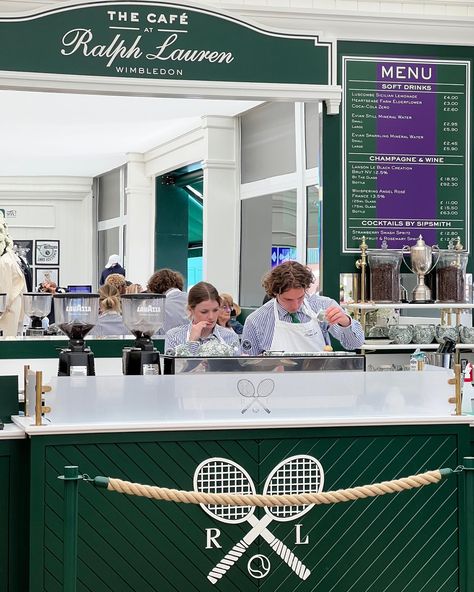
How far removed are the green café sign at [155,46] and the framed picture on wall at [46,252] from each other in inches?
39.5

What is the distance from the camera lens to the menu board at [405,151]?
6867 millimetres

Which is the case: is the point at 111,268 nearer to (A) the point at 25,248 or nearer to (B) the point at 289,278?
(A) the point at 25,248

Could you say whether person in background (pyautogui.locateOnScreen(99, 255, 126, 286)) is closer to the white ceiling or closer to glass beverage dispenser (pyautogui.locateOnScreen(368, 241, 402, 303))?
the white ceiling

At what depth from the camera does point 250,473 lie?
417 cm

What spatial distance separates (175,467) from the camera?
4121 mm

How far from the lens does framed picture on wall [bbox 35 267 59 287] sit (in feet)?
21.4

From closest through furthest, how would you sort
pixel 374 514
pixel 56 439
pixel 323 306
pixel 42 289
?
pixel 56 439, pixel 374 514, pixel 323 306, pixel 42 289

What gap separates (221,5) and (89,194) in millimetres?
1409

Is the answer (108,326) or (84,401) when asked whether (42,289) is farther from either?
(84,401)

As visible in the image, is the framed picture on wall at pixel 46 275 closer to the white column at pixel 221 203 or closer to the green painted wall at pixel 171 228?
the green painted wall at pixel 171 228

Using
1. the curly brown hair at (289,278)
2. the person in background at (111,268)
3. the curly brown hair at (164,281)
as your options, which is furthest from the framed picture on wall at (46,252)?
the curly brown hair at (289,278)

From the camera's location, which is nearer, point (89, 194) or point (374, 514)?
point (374, 514)

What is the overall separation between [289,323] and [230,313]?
87 cm

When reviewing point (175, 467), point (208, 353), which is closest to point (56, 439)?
point (175, 467)
